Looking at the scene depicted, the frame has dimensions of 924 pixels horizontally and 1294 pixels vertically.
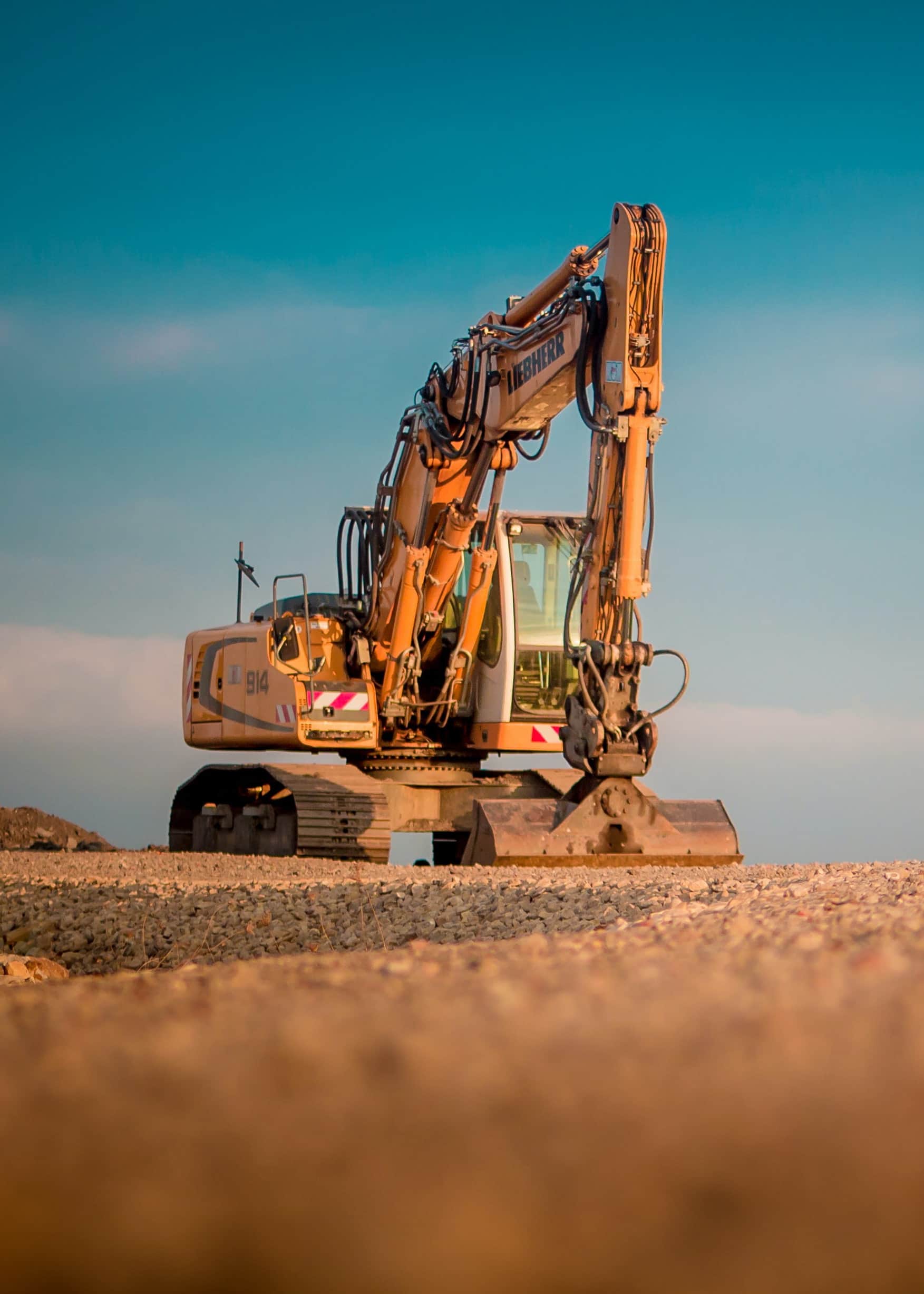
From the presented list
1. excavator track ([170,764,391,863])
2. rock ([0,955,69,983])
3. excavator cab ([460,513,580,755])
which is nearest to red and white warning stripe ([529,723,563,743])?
excavator cab ([460,513,580,755])

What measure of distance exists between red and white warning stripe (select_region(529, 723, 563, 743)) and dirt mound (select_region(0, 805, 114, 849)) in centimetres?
765

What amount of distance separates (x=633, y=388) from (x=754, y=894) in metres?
4.33

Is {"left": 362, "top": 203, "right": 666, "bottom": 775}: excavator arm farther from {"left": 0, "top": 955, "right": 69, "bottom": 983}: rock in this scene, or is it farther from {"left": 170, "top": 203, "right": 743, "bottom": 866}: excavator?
{"left": 0, "top": 955, "right": 69, "bottom": 983}: rock

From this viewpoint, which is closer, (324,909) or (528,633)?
(324,909)

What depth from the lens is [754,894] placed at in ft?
19.1

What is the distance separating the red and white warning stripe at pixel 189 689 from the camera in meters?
13.8

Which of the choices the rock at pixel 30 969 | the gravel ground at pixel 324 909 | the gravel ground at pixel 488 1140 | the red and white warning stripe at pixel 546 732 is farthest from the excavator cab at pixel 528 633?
the gravel ground at pixel 488 1140

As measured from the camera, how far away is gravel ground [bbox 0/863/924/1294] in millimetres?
1007

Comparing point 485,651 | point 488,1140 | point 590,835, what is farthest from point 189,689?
point 488,1140

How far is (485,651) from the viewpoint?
1246cm

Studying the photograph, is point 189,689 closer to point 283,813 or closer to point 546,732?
point 283,813

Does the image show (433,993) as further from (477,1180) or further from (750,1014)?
(477,1180)

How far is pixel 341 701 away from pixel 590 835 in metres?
3.54

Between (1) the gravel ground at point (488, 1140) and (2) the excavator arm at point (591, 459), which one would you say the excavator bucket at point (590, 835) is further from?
(1) the gravel ground at point (488, 1140)
